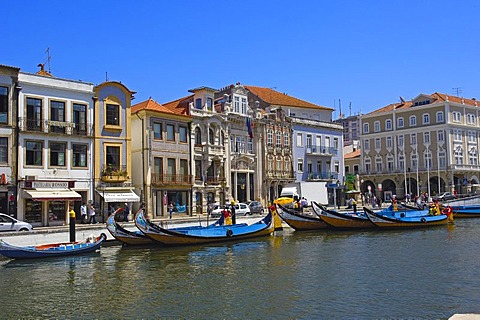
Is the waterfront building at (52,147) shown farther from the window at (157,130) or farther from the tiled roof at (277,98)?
the tiled roof at (277,98)

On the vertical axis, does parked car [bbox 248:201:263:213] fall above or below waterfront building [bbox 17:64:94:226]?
below

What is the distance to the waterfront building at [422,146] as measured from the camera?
81.1m

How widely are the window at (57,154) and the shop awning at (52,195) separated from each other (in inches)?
83.3

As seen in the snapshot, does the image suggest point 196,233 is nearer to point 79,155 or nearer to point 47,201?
point 47,201

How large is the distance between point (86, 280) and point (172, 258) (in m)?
6.69

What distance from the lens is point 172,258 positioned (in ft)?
91.2

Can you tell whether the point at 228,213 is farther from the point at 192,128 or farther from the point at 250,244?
the point at 192,128

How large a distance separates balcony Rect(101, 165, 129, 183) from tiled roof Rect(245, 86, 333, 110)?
2554cm

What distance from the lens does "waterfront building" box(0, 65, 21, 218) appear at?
38.4 metres

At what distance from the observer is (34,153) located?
40.2 m

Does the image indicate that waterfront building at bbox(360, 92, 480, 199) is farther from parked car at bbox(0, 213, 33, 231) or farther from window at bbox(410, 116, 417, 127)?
parked car at bbox(0, 213, 33, 231)

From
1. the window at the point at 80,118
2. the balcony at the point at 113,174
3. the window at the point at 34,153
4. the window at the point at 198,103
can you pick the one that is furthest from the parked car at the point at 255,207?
the window at the point at 34,153

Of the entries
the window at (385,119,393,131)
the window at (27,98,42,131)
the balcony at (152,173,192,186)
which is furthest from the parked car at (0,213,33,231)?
the window at (385,119,393,131)

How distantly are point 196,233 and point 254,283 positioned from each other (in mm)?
14303
